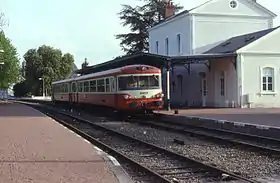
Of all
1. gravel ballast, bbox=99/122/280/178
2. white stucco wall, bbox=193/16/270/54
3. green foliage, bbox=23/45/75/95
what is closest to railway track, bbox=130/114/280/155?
gravel ballast, bbox=99/122/280/178

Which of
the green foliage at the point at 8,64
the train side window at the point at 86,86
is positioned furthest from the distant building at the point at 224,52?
the green foliage at the point at 8,64

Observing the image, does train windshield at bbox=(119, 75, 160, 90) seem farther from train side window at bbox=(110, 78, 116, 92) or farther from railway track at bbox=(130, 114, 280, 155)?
railway track at bbox=(130, 114, 280, 155)

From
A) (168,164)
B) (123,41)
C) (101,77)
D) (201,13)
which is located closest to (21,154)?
(168,164)

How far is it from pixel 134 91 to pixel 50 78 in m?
75.4

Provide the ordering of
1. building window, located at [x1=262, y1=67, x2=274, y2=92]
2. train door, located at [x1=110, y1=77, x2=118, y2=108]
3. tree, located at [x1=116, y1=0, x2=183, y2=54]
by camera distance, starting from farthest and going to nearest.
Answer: tree, located at [x1=116, y1=0, x2=183, y2=54]
building window, located at [x1=262, y1=67, x2=274, y2=92]
train door, located at [x1=110, y1=77, x2=118, y2=108]

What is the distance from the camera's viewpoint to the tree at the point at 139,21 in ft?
220

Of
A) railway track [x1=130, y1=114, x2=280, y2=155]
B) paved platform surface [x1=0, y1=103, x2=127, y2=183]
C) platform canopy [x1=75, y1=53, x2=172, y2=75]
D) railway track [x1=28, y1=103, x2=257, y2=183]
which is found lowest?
railway track [x1=28, y1=103, x2=257, y2=183]

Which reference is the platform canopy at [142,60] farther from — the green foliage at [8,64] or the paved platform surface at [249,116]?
the green foliage at [8,64]

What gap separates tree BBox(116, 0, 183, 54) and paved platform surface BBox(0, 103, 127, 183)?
51094 mm

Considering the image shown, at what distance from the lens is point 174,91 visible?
46.3 m

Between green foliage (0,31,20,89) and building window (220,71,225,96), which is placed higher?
green foliage (0,31,20,89)

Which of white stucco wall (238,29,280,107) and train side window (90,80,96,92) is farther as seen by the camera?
white stucco wall (238,29,280,107)

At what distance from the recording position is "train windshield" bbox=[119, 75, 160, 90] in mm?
26328

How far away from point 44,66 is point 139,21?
4014 cm
